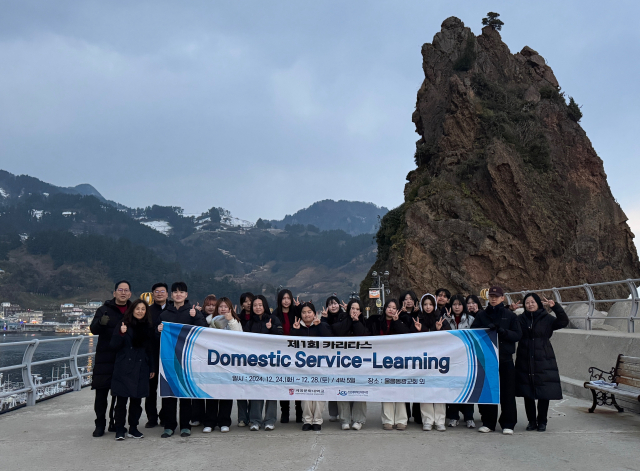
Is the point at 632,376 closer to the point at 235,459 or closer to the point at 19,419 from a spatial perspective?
the point at 235,459

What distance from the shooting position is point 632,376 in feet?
24.0

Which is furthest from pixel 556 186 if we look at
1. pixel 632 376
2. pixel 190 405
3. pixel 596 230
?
pixel 190 405

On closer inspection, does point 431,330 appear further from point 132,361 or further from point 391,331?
point 132,361

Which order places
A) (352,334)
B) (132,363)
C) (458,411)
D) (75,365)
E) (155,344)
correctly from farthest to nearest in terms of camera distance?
(75,365) < (352,334) < (458,411) < (155,344) < (132,363)

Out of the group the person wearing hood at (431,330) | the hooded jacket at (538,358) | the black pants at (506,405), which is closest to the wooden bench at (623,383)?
the hooded jacket at (538,358)

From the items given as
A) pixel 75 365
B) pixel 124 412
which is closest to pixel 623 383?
pixel 124 412

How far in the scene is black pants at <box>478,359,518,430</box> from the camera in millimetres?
6980

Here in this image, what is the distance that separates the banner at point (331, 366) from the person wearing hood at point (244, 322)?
0.34 m

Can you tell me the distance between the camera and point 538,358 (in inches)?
273

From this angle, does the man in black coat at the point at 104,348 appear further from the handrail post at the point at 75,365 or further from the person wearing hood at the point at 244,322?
the handrail post at the point at 75,365

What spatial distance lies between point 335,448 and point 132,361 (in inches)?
104

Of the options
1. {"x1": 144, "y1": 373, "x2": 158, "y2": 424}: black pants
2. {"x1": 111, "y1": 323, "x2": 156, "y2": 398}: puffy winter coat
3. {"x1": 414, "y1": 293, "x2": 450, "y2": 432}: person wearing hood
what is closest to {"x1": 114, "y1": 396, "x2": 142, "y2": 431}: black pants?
{"x1": 111, "y1": 323, "x2": 156, "y2": 398}: puffy winter coat

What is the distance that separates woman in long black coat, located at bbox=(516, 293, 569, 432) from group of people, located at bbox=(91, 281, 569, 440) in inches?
0.5

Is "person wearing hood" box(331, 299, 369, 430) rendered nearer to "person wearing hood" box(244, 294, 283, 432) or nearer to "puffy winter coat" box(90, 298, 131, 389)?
"person wearing hood" box(244, 294, 283, 432)
